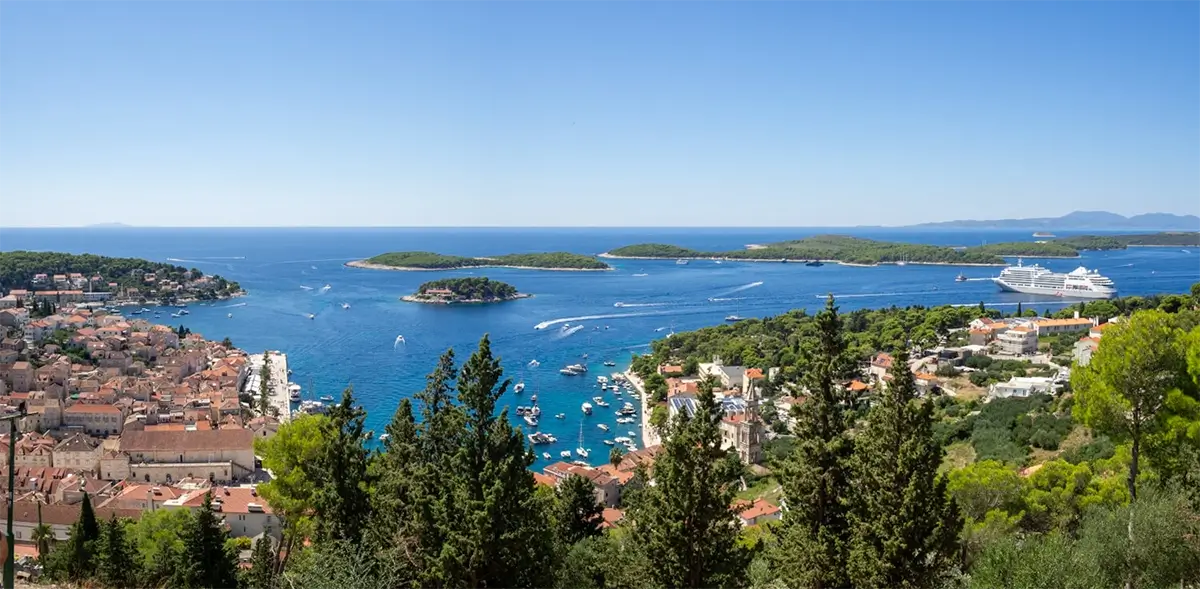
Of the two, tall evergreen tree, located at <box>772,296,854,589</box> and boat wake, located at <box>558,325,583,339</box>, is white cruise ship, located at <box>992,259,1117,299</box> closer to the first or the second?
boat wake, located at <box>558,325,583,339</box>

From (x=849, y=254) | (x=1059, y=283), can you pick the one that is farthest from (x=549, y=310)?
(x=849, y=254)

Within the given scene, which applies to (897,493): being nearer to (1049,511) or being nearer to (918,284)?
(1049,511)

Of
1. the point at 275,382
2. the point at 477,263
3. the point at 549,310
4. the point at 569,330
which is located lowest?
the point at 275,382

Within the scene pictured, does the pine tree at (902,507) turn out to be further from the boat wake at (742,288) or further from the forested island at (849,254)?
the forested island at (849,254)

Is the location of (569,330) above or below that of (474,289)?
below

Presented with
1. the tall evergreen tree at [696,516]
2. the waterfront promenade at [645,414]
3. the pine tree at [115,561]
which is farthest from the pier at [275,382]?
the tall evergreen tree at [696,516]

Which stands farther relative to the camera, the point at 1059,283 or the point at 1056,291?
the point at 1059,283

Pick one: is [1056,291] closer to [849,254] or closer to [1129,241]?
[849,254]
